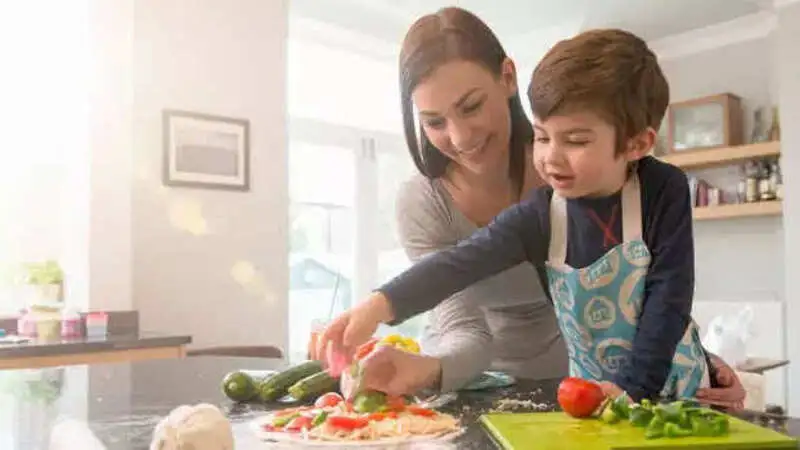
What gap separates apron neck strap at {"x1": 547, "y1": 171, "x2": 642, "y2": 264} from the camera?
1035 millimetres

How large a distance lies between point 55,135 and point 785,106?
3.42m

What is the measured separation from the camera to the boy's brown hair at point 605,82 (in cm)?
97

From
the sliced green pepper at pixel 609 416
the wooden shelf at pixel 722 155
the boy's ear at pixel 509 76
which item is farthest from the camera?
the wooden shelf at pixel 722 155

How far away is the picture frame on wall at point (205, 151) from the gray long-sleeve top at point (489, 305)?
2077mm

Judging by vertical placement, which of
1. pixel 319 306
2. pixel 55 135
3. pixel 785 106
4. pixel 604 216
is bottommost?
pixel 319 306

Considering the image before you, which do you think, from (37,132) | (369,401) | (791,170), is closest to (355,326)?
(369,401)

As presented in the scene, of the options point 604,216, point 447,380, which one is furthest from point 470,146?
point 447,380

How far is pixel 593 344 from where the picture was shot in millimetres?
1059

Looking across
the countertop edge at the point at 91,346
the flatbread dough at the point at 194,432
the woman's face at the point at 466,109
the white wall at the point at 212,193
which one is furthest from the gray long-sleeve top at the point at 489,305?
the white wall at the point at 212,193

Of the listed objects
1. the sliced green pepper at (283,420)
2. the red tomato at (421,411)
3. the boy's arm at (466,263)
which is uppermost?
the boy's arm at (466,263)

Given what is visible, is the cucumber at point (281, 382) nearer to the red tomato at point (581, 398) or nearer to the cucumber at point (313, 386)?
the cucumber at point (313, 386)

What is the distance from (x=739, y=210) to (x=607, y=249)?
3.91 metres

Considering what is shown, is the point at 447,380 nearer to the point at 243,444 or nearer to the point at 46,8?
the point at 243,444

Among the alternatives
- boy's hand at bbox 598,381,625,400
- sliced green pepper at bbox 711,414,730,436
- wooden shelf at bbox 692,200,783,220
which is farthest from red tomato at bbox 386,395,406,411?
wooden shelf at bbox 692,200,783,220
